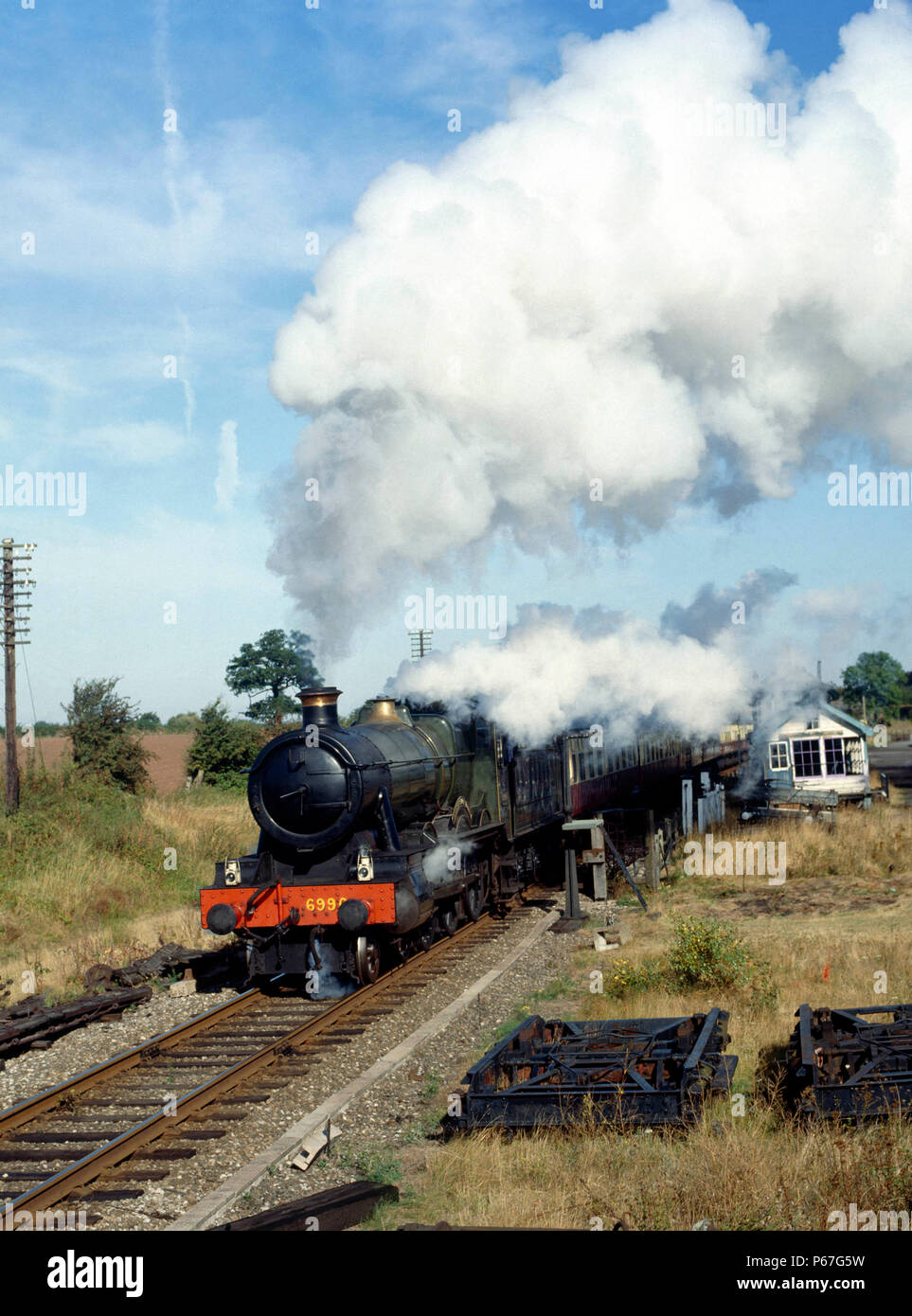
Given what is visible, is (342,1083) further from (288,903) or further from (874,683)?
(874,683)

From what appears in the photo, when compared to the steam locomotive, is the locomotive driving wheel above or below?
below

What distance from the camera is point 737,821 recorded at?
952 inches

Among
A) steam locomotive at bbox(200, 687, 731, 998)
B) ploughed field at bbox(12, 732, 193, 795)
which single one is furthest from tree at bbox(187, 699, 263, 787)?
steam locomotive at bbox(200, 687, 731, 998)

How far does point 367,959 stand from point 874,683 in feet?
307

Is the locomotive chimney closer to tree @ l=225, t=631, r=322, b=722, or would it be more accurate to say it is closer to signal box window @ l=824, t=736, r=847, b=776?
signal box window @ l=824, t=736, r=847, b=776

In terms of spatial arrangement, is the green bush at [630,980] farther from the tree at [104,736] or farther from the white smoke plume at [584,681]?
the tree at [104,736]

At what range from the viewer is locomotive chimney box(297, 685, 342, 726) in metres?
11.3

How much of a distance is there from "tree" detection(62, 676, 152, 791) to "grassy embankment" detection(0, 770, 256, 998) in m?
2.21

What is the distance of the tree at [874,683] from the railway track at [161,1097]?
272 ft
